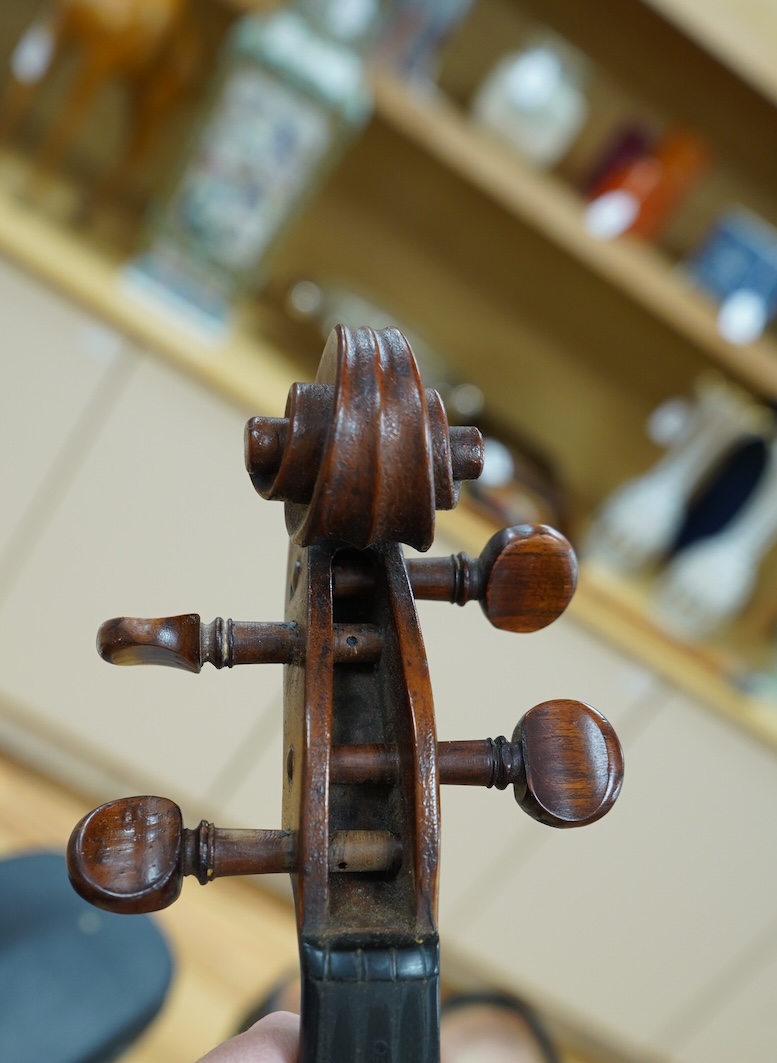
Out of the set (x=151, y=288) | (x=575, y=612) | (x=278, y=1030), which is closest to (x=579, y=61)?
(x=151, y=288)

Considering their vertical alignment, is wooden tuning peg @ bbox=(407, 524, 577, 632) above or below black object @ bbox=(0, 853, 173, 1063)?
above

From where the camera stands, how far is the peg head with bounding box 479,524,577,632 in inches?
20.9

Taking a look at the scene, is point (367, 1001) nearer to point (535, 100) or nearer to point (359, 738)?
point (359, 738)

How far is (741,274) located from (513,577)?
1.18 m

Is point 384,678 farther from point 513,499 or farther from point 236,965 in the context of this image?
point 236,965

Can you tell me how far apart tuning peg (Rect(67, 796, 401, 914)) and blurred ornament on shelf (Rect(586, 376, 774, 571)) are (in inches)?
46.3

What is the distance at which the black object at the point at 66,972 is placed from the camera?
836 millimetres

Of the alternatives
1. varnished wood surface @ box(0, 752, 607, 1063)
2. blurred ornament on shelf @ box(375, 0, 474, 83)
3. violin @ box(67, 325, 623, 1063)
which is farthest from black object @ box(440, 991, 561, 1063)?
blurred ornament on shelf @ box(375, 0, 474, 83)

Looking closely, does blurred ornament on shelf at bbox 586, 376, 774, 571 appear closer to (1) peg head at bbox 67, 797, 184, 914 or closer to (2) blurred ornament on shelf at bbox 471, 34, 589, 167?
(2) blurred ornament on shelf at bbox 471, 34, 589, 167

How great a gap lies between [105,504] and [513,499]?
641mm

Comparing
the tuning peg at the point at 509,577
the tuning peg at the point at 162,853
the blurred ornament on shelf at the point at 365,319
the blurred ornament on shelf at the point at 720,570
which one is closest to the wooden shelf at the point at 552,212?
the blurred ornament on shelf at the point at 720,570

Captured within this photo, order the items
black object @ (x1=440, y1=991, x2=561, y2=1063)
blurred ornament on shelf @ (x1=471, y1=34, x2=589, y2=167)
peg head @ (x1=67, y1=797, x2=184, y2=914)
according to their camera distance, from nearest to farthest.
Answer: peg head @ (x1=67, y1=797, x2=184, y2=914) < black object @ (x1=440, y1=991, x2=561, y2=1063) < blurred ornament on shelf @ (x1=471, y1=34, x2=589, y2=167)

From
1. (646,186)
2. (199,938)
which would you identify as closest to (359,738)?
(199,938)

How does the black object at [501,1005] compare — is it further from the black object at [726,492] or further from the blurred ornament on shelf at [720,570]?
the black object at [726,492]
